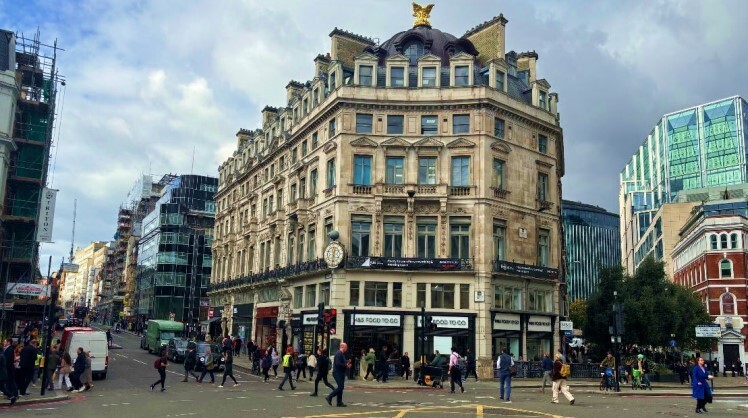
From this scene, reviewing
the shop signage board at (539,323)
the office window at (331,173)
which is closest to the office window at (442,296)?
A: the shop signage board at (539,323)

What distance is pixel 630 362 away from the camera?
3706 centimetres

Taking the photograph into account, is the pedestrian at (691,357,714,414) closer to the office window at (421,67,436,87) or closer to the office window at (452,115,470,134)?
the office window at (452,115,470,134)

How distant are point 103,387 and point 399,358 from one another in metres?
16.9

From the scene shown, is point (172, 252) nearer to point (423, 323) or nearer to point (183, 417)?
point (423, 323)

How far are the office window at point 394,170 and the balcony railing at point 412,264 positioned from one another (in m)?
5.18

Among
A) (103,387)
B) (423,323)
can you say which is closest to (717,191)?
(423,323)

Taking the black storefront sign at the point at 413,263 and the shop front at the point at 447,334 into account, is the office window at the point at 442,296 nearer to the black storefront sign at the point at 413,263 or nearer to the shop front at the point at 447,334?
the shop front at the point at 447,334

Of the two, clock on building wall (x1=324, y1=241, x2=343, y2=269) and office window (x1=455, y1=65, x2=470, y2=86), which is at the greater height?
office window (x1=455, y1=65, x2=470, y2=86)

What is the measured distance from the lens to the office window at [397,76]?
4209cm

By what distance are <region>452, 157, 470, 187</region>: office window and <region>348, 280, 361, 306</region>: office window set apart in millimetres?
8779

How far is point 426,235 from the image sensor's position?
4019cm

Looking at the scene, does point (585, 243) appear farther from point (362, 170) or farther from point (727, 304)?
point (362, 170)

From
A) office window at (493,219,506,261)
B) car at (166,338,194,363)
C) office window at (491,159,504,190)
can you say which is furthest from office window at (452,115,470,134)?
car at (166,338,194,363)

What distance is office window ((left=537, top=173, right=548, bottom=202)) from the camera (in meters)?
44.4
